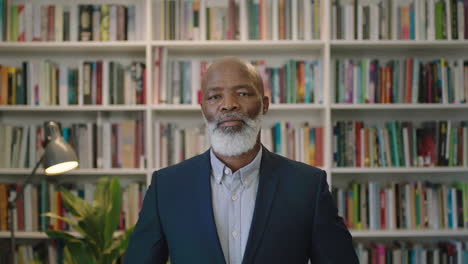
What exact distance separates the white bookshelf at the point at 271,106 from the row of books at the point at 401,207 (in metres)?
0.07

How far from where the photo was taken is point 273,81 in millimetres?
2680

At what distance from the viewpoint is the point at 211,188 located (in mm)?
1196

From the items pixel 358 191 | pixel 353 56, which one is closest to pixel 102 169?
pixel 358 191

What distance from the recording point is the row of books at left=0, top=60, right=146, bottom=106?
8.74 feet

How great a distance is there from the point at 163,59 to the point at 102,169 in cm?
73

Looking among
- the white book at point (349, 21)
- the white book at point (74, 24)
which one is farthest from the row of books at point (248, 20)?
the white book at point (74, 24)

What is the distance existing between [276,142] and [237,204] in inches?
60.1

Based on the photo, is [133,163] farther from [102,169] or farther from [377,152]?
[377,152]

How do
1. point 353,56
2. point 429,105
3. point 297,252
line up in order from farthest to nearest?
1. point 353,56
2. point 429,105
3. point 297,252

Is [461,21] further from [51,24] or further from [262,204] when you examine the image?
[51,24]

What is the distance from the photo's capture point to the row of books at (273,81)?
8.74 feet

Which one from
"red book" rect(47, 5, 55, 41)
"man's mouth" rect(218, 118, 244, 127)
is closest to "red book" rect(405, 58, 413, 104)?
"man's mouth" rect(218, 118, 244, 127)

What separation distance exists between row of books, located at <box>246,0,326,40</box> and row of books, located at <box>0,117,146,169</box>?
892mm

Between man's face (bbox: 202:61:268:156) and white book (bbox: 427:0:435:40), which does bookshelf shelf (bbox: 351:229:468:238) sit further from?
man's face (bbox: 202:61:268:156)
